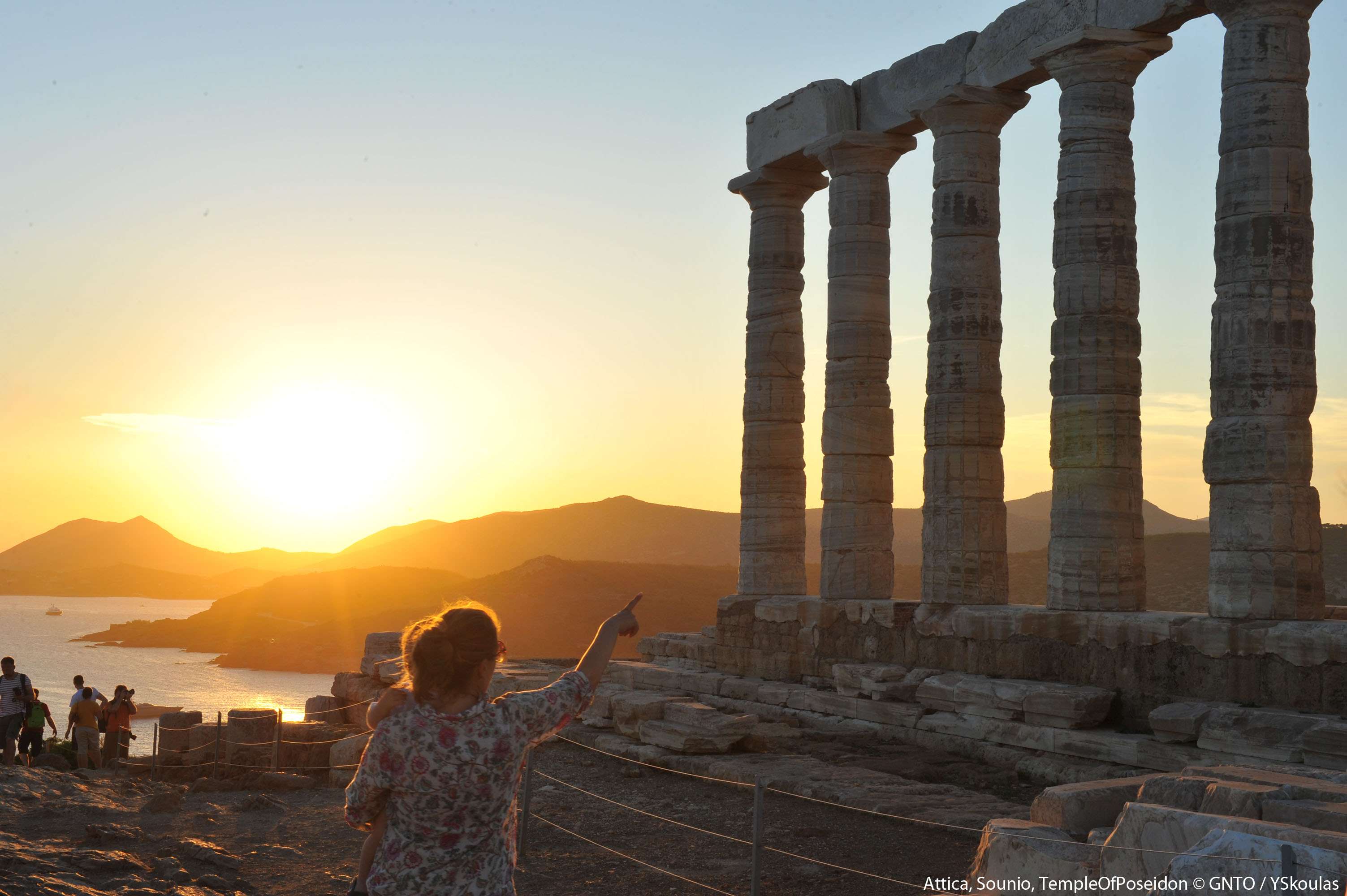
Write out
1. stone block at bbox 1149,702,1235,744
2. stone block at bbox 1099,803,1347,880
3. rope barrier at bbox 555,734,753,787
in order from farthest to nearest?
1. stone block at bbox 1149,702,1235,744
2. rope barrier at bbox 555,734,753,787
3. stone block at bbox 1099,803,1347,880

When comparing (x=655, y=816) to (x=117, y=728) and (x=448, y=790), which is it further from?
(x=117, y=728)

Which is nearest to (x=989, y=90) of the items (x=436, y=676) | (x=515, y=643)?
(x=436, y=676)

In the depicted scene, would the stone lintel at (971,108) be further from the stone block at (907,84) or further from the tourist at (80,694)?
the tourist at (80,694)

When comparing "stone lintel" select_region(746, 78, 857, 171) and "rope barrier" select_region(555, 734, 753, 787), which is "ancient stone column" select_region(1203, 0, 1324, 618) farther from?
"stone lintel" select_region(746, 78, 857, 171)

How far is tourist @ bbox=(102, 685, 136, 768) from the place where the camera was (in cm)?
1781

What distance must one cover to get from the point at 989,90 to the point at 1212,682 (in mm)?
8165

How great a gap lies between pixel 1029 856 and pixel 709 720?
7629 millimetres

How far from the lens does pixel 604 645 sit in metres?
3.89

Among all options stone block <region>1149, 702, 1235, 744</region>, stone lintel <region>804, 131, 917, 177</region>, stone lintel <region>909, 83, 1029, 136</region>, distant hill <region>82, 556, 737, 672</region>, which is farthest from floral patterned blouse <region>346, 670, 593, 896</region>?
distant hill <region>82, 556, 737, 672</region>

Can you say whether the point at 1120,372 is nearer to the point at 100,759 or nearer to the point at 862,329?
the point at 862,329

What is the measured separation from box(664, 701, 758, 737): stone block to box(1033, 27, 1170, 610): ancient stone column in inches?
158

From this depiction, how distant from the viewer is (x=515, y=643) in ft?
176

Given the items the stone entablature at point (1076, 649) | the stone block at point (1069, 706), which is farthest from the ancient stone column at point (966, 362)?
the stone block at point (1069, 706)

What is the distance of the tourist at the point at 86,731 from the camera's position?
55.7 ft
